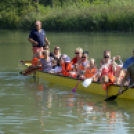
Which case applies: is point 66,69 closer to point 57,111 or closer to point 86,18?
point 57,111

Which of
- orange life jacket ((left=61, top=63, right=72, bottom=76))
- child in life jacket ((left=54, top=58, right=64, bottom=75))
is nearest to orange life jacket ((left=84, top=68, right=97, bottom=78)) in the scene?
orange life jacket ((left=61, top=63, right=72, bottom=76))

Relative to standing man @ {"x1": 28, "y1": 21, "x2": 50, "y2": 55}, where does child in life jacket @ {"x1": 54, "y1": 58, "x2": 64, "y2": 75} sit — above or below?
below

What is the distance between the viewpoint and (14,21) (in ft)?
161

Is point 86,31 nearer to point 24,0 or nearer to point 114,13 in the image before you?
point 114,13

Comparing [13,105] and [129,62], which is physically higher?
[129,62]

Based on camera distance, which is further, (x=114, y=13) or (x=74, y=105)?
(x=114, y=13)

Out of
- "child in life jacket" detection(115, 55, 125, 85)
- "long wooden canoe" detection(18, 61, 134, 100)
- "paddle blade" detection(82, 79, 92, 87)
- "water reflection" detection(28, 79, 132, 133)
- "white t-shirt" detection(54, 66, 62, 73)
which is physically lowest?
"water reflection" detection(28, 79, 132, 133)

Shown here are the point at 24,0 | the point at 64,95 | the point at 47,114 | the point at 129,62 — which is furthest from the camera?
the point at 24,0

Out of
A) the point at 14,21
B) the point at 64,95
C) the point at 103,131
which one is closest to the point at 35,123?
the point at 103,131

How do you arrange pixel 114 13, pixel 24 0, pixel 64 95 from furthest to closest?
1. pixel 24 0
2. pixel 114 13
3. pixel 64 95

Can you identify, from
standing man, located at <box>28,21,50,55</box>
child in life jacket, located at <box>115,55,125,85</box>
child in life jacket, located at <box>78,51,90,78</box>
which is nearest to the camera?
child in life jacket, located at <box>115,55,125,85</box>

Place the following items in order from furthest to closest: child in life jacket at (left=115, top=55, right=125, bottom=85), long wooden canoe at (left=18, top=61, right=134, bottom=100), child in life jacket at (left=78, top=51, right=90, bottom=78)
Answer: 1. child in life jacket at (left=78, top=51, right=90, bottom=78)
2. child in life jacket at (left=115, top=55, right=125, bottom=85)
3. long wooden canoe at (left=18, top=61, right=134, bottom=100)

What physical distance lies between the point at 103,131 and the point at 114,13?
33645 mm

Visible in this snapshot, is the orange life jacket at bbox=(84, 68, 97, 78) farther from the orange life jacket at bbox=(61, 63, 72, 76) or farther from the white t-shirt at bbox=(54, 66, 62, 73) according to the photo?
the white t-shirt at bbox=(54, 66, 62, 73)
